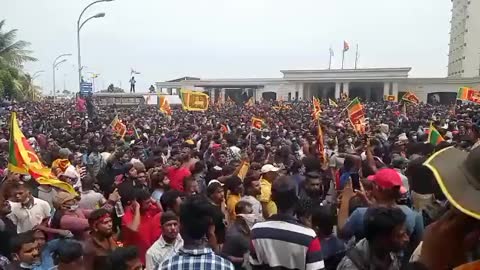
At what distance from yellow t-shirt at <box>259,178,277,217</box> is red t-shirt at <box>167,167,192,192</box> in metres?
1.17

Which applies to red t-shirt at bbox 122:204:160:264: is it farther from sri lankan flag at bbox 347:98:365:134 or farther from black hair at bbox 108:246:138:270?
sri lankan flag at bbox 347:98:365:134

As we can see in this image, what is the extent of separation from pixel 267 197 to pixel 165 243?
186 cm

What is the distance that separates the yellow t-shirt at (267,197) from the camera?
220 inches

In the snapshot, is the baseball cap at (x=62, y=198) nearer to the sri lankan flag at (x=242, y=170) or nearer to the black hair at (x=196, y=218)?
the black hair at (x=196, y=218)

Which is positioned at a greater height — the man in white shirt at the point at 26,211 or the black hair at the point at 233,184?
the black hair at the point at 233,184

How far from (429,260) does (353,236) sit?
1.96 m

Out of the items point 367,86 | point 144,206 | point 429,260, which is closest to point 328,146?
point 144,206

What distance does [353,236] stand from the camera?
4.05m

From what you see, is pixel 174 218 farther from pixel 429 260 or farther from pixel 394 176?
pixel 429 260

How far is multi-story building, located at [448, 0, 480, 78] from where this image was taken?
66.6 m

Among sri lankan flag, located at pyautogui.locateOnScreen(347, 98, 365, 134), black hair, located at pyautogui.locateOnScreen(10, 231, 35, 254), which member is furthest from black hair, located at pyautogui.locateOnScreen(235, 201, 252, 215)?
sri lankan flag, located at pyautogui.locateOnScreen(347, 98, 365, 134)

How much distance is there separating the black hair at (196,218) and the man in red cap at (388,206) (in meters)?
1.22

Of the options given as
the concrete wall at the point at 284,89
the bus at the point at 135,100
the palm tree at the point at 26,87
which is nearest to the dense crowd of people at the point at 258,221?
the bus at the point at 135,100

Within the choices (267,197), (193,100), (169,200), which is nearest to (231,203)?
(267,197)
